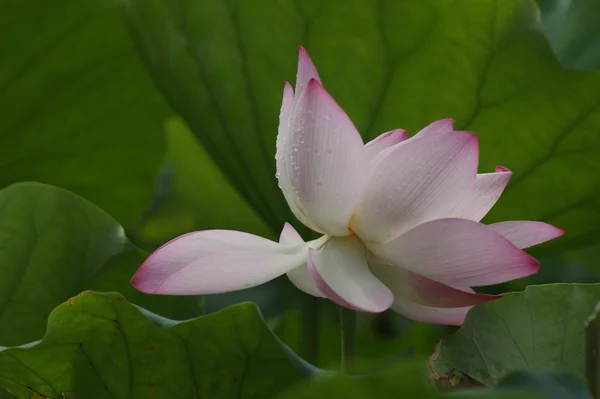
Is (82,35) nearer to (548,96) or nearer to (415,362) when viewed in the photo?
(548,96)

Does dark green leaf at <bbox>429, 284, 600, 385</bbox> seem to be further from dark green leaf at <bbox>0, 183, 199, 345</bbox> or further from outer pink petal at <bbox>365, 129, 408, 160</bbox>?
dark green leaf at <bbox>0, 183, 199, 345</bbox>

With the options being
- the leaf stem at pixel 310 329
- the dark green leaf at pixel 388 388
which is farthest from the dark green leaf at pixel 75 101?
the dark green leaf at pixel 388 388

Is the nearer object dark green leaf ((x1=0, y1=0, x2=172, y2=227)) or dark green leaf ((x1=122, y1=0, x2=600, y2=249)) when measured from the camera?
dark green leaf ((x1=122, y1=0, x2=600, y2=249))

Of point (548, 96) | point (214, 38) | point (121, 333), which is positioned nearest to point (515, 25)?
point (548, 96)

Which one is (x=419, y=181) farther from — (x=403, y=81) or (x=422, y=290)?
(x=403, y=81)

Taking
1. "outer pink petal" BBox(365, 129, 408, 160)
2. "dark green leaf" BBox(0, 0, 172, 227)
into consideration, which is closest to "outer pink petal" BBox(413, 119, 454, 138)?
"outer pink petal" BBox(365, 129, 408, 160)

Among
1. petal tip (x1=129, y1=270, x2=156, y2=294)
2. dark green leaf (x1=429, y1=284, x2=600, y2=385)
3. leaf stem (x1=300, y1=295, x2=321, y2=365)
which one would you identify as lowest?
leaf stem (x1=300, y1=295, x2=321, y2=365)

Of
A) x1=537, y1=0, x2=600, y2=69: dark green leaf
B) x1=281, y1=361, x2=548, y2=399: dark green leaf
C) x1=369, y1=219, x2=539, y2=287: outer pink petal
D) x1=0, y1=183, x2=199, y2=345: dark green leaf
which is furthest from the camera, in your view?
x1=537, y1=0, x2=600, y2=69: dark green leaf

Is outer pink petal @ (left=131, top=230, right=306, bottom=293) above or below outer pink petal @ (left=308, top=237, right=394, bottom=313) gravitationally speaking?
above
